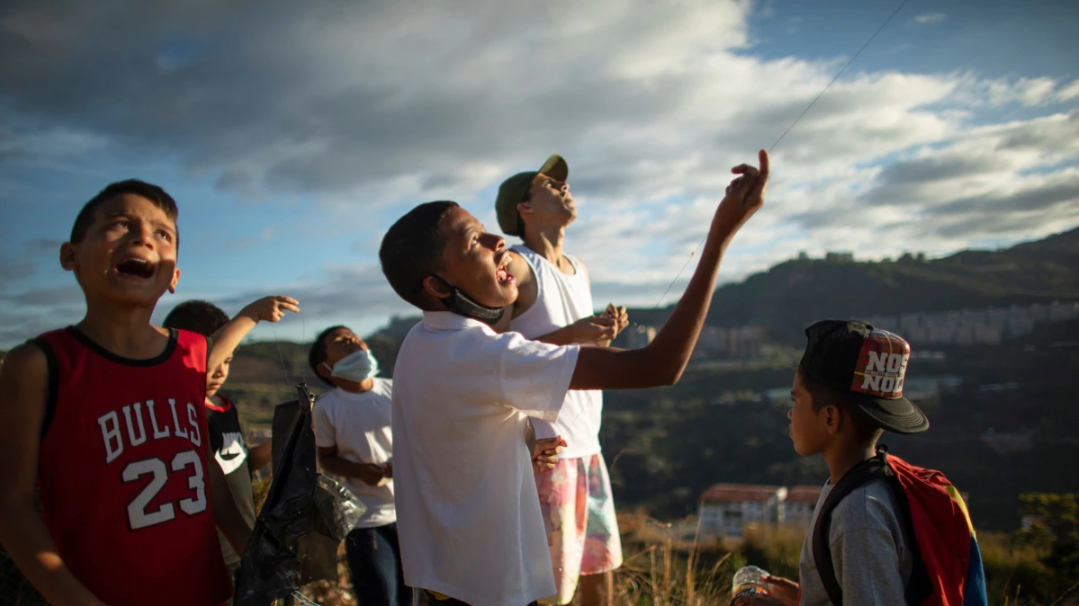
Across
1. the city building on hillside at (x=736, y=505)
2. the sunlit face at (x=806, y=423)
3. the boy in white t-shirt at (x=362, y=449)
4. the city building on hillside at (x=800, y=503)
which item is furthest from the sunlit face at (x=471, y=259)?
the city building on hillside at (x=800, y=503)

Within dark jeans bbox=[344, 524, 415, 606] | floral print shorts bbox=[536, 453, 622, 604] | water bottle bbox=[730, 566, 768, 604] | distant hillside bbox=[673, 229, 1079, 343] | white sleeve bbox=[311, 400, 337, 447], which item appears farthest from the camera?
distant hillside bbox=[673, 229, 1079, 343]

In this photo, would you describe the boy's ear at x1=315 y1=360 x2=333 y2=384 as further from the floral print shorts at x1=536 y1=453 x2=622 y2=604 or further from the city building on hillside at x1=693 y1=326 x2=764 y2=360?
the city building on hillside at x1=693 y1=326 x2=764 y2=360

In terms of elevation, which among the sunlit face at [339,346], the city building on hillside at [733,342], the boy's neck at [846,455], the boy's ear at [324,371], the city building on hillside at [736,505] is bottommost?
the city building on hillside at [736,505]

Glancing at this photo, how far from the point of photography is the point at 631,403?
53.0m

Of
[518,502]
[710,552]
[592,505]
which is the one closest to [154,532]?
[518,502]

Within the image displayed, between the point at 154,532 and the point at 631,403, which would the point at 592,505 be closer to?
the point at 154,532

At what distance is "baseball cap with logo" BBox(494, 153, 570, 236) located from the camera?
3.52m

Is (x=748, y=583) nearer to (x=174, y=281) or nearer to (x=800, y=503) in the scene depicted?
(x=174, y=281)

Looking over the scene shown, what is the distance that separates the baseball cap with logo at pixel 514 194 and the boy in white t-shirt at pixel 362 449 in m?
1.07

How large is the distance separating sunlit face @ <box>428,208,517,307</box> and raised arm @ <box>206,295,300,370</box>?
772 millimetres

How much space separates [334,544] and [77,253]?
1223 mm

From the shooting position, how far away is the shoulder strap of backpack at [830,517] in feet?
5.73

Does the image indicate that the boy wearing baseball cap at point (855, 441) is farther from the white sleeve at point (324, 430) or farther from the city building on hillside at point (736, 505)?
the city building on hillside at point (736, 505)

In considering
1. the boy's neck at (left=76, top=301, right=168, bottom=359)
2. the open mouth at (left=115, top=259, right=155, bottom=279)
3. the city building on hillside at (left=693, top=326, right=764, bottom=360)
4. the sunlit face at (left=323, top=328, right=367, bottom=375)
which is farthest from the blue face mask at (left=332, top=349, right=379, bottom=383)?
the city building on hillside at (left=693, top=326, right=764, bottom=360)
